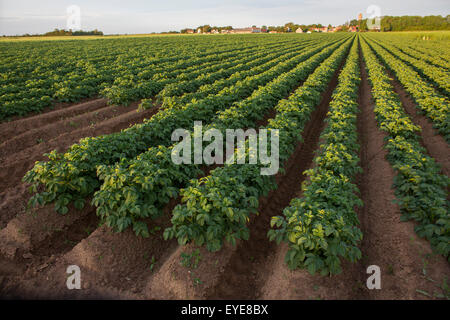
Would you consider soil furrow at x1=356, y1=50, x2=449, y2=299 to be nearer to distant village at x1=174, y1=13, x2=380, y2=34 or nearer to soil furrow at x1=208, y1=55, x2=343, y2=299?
soil furrow at x1=208, y1=55, x2=343, y2=299

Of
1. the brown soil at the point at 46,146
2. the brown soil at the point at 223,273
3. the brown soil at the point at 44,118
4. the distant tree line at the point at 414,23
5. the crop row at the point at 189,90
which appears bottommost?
the brown soil at the point at 223,273

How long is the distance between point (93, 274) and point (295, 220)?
3.60 meters

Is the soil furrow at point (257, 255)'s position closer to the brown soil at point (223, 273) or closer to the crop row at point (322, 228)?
the brown soil at point (223, 273)

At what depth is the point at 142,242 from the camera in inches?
190

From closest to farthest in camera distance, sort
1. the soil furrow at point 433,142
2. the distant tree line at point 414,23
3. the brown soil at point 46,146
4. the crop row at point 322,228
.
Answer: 1. the crop row at point 322,228
2. the brown soil at point 46,146
3. the soil furrow at point 433,142
4. the distant tree line at point 414,23

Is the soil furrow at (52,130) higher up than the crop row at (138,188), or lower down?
higher up

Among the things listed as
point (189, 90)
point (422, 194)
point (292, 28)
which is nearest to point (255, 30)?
point (292, 28)

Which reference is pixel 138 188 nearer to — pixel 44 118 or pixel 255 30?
pixel 44 118

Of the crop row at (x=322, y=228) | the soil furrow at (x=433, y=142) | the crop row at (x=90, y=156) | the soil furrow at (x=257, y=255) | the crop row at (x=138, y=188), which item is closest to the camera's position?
the crop row at (x=322, y=228)

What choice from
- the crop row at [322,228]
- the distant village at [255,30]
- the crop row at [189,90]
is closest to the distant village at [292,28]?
the distant village at [255,30]

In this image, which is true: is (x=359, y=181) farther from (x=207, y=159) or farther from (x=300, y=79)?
(x=300, y=79)

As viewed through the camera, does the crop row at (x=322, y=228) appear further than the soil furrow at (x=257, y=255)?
No

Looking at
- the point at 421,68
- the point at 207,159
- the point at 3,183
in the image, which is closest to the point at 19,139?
the point at 3,183
